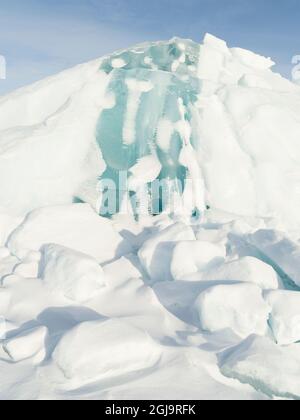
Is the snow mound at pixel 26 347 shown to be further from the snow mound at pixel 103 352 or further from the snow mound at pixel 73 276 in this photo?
the snow mound at pixel 73 276

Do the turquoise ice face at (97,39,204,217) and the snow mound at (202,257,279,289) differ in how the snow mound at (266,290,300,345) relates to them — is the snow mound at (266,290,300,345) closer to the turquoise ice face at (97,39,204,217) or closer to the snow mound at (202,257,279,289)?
the snow mound at (202,257,279,289)

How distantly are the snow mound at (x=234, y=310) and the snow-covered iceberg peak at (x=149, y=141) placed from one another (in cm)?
229

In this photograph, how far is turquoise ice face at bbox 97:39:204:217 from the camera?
5.22 m

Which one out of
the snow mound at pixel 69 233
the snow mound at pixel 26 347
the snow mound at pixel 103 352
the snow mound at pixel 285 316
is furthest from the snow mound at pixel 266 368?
the snow mound at pixel 69 233

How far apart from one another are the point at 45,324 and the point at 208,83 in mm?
3845

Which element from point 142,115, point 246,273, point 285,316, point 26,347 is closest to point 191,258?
point 246,273

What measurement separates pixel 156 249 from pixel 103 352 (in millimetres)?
1578

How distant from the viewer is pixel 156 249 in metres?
3.74

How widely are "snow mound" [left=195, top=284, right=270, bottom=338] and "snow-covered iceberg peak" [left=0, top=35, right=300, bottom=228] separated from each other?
229cm

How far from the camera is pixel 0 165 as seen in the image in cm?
484

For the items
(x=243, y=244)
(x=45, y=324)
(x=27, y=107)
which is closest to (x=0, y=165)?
(x=27, y=107)

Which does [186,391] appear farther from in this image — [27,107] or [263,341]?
[27,107]

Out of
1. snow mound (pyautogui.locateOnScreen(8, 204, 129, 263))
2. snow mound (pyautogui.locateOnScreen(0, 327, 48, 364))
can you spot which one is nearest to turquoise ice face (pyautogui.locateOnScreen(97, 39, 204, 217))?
snow mound (pyautogui.locateOnScreen(8, 204, 129, 263))

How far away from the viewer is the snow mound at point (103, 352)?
7.28 feet
